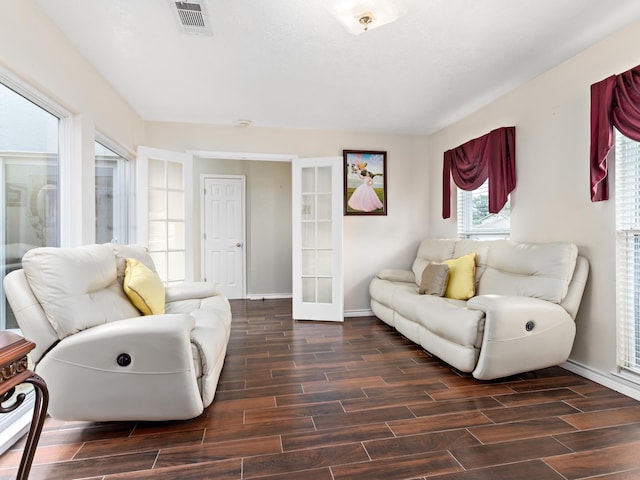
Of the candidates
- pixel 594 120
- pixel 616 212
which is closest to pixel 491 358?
pixel 616 212

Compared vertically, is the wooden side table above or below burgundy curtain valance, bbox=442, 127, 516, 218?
below

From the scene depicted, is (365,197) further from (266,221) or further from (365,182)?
(266,221)

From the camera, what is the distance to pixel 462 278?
10.8 ft

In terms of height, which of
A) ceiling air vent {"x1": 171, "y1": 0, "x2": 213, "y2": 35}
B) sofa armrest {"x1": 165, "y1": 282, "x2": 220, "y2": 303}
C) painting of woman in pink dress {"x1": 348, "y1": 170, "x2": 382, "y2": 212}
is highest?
ceiling air vent {"x1": 171, "y1": 0, "x2": 213, "y2": 35}

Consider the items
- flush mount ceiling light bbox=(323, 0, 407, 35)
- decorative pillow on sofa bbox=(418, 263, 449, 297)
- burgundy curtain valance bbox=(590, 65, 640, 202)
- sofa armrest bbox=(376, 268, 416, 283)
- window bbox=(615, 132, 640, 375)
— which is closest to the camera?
flush mount ceiling light bbox=(323, 0, 407, 35)

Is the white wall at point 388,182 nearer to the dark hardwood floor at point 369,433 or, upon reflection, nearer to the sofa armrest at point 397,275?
the sofa armrest at point 397,275

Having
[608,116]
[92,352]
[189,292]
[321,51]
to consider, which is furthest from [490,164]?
[92,352]

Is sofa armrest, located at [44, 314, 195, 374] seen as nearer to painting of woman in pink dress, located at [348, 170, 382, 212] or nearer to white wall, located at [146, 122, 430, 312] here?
white wall, located at [146, 122, 430, 312]

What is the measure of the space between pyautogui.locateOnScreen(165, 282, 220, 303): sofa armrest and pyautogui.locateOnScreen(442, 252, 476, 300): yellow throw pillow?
2.24 meters

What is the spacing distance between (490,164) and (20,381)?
3.74 meters

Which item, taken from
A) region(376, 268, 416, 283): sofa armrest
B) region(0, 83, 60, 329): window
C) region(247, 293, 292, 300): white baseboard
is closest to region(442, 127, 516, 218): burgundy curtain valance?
region(376, 268, 416, 283): sofa armrest

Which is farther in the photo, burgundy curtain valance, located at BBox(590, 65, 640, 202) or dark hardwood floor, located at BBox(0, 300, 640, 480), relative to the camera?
burgundy curtain valance, located at BBox(590, 65, 640, 202)

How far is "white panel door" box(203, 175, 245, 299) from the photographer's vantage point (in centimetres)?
581

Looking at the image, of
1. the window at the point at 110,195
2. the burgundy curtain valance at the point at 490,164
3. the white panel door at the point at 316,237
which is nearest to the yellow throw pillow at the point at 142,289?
the window at the point at 110,195
